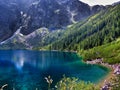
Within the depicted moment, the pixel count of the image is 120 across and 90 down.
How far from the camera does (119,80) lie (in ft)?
99.5

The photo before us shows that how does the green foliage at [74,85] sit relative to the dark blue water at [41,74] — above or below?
above

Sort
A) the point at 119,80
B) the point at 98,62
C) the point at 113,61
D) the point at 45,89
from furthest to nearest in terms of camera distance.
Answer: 1. the point at 98,62
2. the point at 113,61
3. the point at 45,89
4. the point at 119,80

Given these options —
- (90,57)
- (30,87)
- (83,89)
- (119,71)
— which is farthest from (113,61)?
(119,71)

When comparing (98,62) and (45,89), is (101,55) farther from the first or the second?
(45,89)

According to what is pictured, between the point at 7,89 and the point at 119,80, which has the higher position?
the point at 119,80

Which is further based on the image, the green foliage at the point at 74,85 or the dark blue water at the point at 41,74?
the dark blue water at the point at 41,74

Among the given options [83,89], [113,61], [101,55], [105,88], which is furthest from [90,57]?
[105,88]

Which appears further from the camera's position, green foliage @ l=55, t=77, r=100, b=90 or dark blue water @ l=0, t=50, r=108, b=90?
dark blue water @ l=0, t=50, r=108, b=90

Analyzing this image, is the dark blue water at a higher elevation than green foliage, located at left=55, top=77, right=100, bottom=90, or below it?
below

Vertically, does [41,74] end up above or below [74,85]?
below

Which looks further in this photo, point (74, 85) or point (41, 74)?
point (41, 74)

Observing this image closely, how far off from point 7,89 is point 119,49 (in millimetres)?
105933

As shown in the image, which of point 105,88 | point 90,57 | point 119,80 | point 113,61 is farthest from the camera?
point 90,57

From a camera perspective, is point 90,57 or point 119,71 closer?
point 119,71
